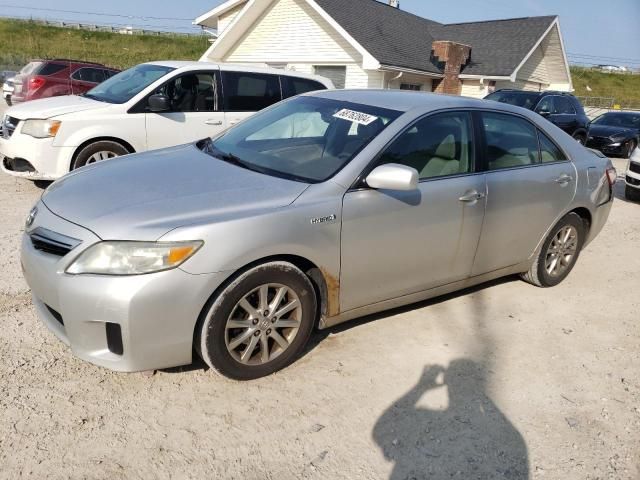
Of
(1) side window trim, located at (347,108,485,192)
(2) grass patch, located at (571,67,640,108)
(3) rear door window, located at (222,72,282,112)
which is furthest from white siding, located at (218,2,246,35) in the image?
(2) grass patch, located at (571,67,640,108)

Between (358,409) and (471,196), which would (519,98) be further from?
(358,409)

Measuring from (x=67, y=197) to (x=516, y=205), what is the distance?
3104 mm

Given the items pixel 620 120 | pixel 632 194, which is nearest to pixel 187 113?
pixel 632 194

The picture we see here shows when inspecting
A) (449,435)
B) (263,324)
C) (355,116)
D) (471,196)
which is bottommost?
(449,435)

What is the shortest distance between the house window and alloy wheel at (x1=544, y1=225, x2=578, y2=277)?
15.0 metres

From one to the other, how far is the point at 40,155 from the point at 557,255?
5.64 metres

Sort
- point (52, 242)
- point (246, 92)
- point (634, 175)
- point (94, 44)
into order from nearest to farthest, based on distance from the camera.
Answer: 1. point (52, 242)
2. point (246, 92)
3. point (634, 175)
4. point (94, 44)

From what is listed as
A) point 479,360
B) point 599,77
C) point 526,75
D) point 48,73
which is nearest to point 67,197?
point 479,360

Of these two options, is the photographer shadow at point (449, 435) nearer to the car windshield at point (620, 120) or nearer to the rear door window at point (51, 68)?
the rear door window at point (51, 68)

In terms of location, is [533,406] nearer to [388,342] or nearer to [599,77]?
[388,342]

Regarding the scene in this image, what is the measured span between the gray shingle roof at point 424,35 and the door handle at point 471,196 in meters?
14.1

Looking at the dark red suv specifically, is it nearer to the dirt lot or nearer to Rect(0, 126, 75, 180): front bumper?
Rect(0, 126, 75, 180): front bumper

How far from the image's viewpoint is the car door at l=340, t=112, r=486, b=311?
315 cm

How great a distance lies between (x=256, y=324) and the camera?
288 cm
